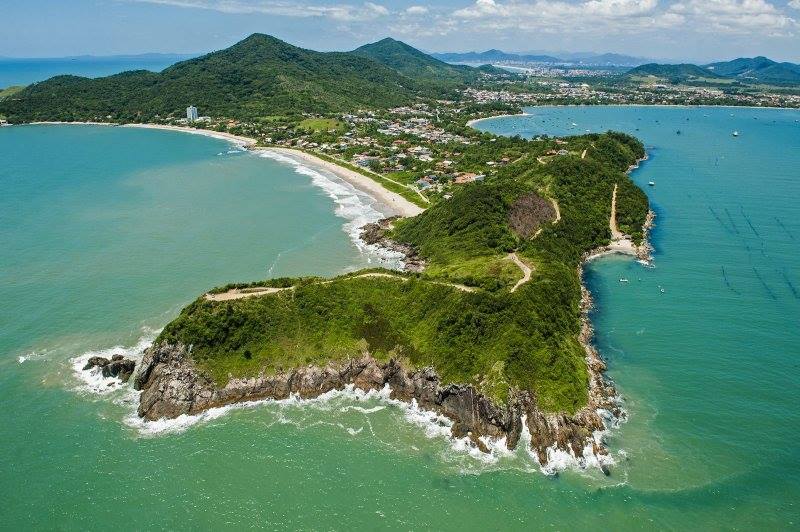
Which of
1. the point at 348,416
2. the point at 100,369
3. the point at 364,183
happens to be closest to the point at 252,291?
the point at 100,369

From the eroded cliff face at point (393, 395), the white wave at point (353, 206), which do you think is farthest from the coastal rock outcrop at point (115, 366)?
the white wave at point (353, 206)

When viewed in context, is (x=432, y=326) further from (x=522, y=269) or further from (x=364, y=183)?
(x=364, y=183)

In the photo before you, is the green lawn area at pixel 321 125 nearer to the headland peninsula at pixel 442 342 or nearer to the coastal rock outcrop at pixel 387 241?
the coastal rock outcrop at pixel 387 241

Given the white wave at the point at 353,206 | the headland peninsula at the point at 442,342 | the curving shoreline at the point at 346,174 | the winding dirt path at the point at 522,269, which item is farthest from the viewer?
the curving shoreline at the point at 346,174

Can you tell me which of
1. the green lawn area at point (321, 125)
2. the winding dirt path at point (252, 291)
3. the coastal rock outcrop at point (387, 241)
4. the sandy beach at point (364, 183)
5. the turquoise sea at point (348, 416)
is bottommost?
the turquoise sea at point (348, 416)

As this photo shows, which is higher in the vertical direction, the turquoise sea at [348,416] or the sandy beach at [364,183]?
the sandy beach at [364,183]

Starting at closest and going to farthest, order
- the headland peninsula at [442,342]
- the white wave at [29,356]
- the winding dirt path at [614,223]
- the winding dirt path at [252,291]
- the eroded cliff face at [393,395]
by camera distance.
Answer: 1. the eroded cliff face at [393,395]
2. the headland peninsula at [442,342]
3. the white wave at [29,356]
4. the winding dirt path at [252,291]
5. the winding dirt path at [614,223]

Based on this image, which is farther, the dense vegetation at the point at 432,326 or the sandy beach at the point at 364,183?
the sandy beach at the point at 364,183
